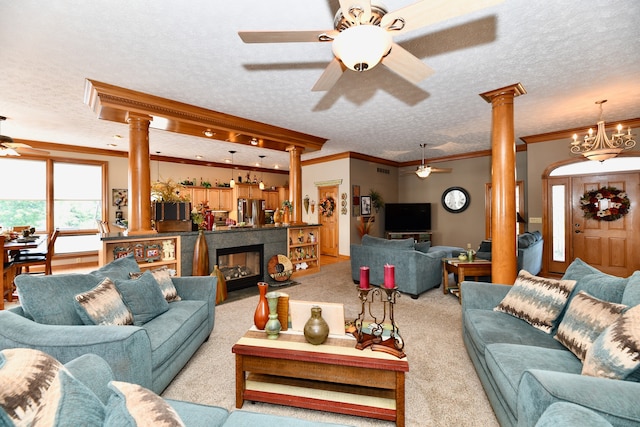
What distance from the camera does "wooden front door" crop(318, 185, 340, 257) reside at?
25.4 ft

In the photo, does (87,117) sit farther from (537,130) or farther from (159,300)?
(537,130)

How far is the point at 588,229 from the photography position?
5258mm

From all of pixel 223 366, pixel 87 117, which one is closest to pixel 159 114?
pixel 87 117

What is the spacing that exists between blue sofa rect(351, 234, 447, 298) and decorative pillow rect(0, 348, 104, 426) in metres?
3.89

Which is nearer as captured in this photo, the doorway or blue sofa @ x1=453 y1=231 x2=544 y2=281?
blue sofa @ x1=453 y1=231 x2=544 y2=281

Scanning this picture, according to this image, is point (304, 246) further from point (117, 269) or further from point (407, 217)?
point (117, 269)

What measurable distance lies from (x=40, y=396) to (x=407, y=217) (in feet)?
26.5

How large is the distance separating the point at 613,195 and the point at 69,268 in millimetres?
11223

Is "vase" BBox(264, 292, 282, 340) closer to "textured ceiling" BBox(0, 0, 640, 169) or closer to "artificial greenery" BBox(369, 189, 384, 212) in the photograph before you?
"textured ceiling" BBox(0, 0, 640, 169)

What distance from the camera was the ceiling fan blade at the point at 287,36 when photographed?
5.59 ft

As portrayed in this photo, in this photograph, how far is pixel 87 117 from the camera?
4.54 meters

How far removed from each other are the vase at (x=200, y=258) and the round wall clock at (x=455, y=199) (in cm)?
658

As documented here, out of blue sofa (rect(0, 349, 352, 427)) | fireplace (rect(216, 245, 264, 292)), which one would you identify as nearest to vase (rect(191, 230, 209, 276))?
fireplace (rect(216, 245, 264, 292))

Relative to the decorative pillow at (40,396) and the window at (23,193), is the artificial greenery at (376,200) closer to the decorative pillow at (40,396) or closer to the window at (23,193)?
the decorative pillow at (40,396)
